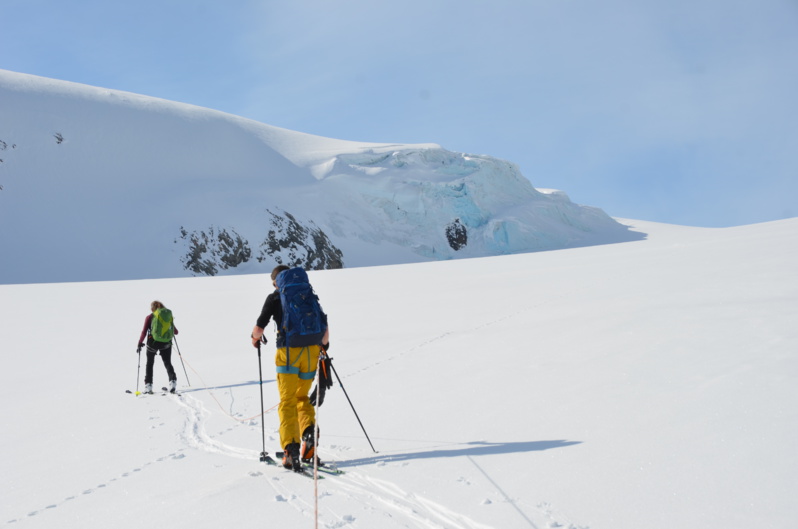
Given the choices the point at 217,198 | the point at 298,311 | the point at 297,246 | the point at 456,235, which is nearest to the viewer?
the point at 298,311

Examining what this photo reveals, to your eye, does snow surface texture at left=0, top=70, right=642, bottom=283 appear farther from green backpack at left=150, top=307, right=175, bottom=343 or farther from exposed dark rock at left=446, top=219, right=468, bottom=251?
green backpack at left=150, top=307, right=175, bottom=343

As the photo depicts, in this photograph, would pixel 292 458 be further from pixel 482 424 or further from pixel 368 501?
pixel 482 424

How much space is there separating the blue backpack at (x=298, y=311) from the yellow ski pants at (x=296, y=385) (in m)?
0.09

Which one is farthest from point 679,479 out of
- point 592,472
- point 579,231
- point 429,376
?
point 579,231

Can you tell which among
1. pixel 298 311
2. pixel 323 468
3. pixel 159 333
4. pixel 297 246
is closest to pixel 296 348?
pixel 298 311

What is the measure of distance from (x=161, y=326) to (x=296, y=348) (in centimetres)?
557

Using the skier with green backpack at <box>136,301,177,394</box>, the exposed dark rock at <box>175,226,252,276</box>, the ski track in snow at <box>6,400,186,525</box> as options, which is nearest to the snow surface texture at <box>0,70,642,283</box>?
the exposed dark rock at <box>175,226,252,276</box>

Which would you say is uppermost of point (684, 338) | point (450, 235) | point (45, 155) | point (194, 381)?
point (45, 155)

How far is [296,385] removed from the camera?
178 inches

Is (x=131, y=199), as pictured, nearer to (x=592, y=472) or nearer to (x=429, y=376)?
(x=429, y=376)

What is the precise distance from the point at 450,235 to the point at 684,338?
54.2 m

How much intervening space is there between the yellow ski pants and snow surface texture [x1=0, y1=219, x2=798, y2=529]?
40 centimetres

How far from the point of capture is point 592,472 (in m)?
3.48

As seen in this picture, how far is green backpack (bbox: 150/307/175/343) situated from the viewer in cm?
898
